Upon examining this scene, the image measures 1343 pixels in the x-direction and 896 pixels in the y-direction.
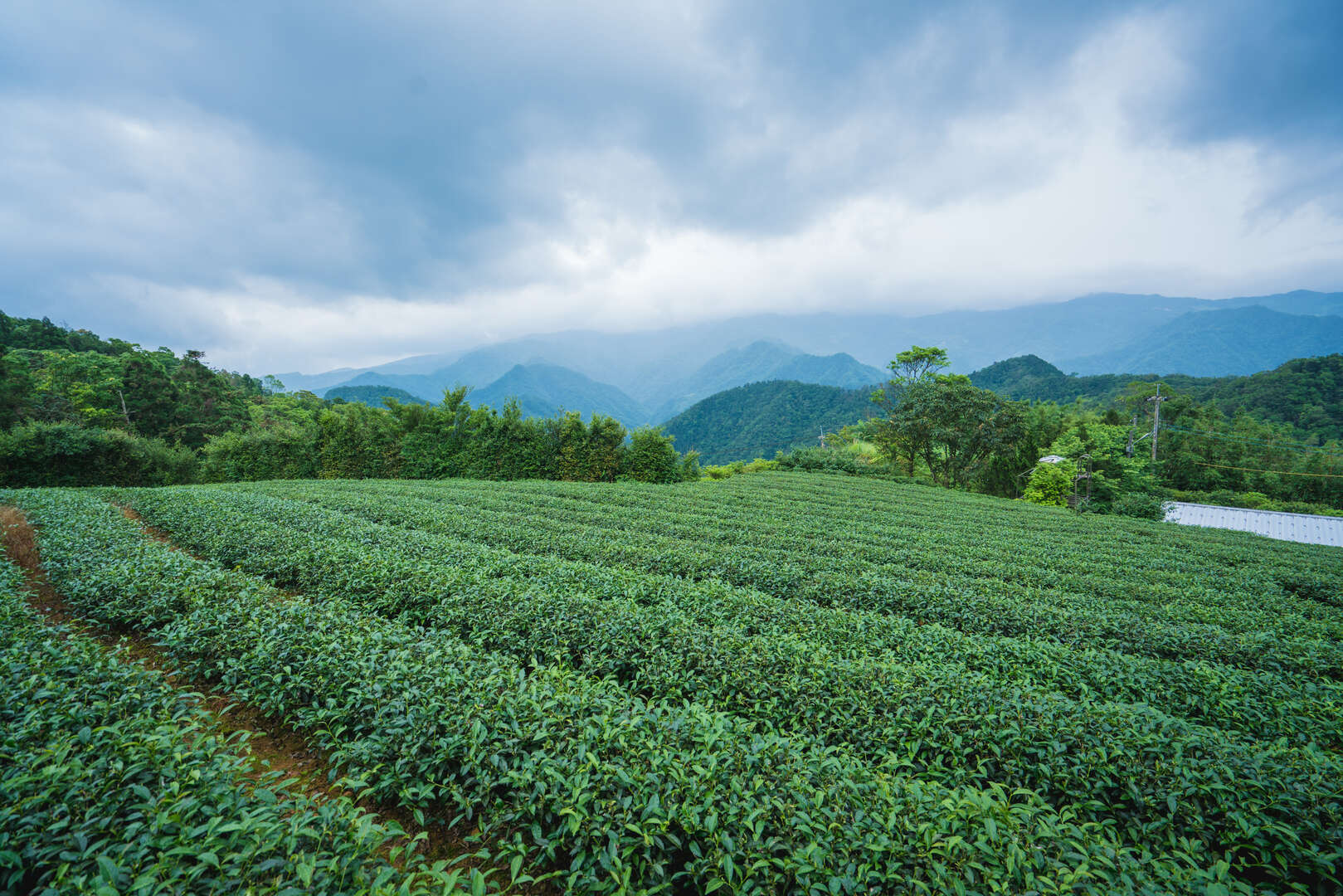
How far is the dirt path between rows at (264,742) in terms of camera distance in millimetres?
2961

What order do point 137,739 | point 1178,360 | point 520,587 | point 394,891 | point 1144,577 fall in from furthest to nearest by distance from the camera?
point 1178,360, point 1144,577, point 520,587, point 137,739, point 394,891

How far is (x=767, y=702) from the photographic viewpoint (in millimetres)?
3980

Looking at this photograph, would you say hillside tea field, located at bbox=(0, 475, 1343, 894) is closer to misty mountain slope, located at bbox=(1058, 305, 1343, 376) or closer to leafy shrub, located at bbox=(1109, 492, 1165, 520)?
leafy shrub, located at bbox=(1109, 492, 1165, 520)

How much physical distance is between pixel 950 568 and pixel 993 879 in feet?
25.0

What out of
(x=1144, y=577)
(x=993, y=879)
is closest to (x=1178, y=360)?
(x=1144, y=577)

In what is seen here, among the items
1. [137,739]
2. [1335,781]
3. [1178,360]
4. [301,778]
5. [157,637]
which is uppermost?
[1178,360]

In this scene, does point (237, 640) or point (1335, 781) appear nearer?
point (1335, 781)

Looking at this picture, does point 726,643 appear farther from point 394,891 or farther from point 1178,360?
point 1178,360

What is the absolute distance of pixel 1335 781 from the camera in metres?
2.91

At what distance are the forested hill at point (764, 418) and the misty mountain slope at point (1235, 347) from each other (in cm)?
13804

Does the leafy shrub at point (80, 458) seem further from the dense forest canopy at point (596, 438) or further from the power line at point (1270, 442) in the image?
the power line at point (1270, 442)

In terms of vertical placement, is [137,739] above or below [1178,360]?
below

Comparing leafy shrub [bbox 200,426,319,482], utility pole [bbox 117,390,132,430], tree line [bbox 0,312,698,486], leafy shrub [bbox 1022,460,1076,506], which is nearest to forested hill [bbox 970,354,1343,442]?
leafy shrub [bbox 1022,460,1076,506]

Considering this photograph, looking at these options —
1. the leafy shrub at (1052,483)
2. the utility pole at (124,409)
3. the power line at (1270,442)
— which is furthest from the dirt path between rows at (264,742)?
the power line at (1270,442)
